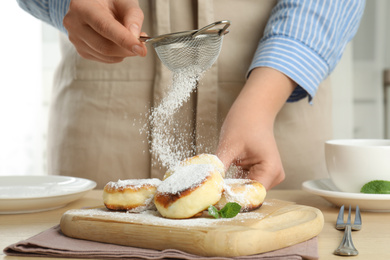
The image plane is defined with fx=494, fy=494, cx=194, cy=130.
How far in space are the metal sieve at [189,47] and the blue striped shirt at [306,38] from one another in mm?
177

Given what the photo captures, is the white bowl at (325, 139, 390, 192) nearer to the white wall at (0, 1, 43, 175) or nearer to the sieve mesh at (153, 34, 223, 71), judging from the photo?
the sieve mesh at (153, 34, 223, 71)

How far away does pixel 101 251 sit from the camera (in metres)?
0.54

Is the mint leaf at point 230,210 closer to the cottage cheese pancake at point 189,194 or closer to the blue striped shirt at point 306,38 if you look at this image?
the cottage cheese pancake at point 189,194

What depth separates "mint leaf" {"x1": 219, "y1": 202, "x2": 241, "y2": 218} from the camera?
2.02 feet

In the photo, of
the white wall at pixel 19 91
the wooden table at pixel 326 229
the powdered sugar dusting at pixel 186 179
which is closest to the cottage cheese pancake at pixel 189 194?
the powdered sugar dusting at pixel 186 179

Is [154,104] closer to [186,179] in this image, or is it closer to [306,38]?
[306,38]

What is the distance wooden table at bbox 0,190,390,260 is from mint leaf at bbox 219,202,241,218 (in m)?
0.11

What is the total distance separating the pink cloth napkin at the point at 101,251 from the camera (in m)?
0.52

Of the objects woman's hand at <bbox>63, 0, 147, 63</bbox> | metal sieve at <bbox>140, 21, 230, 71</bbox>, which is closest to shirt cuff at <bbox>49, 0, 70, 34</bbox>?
woman's hand at <bbox>63, 0, 147, 63</bbox>

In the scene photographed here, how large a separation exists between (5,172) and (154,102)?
1671mm

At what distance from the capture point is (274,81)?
3.40 feet

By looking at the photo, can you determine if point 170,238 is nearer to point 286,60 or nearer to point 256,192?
point 256,192

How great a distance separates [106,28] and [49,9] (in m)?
0.53

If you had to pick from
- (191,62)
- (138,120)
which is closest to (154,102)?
(138,120)
